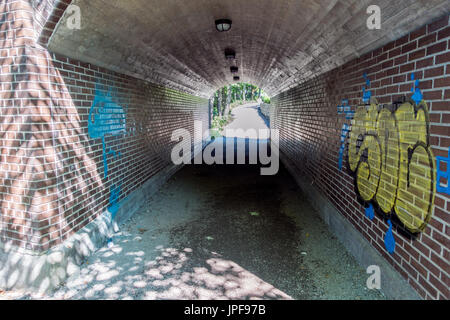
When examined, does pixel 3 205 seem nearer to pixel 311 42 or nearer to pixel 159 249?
pixel 159 249

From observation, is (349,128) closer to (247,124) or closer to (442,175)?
(442,175)

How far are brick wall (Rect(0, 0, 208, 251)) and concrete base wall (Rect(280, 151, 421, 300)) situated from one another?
3656 millimetres

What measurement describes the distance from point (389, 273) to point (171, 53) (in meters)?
6.06

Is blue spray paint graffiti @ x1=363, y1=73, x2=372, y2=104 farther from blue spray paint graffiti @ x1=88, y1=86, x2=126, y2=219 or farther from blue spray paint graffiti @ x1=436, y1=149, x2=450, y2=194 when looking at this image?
blue spray paint graffiti @ x1=88, y1=86, x2=126, y2=219

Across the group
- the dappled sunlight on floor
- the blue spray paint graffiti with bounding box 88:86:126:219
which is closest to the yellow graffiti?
the dappled sunlight on floor

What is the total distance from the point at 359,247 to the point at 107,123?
4.14m

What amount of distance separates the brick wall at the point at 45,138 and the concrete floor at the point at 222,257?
0.73m

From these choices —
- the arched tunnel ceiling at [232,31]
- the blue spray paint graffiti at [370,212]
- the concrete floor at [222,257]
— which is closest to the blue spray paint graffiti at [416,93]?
the arched tunnel ceiling at [232,31]

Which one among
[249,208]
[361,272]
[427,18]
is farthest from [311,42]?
[361,272]

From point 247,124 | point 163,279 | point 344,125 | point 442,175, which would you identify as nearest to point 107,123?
point 163,279

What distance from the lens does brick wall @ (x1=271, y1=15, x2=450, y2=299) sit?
2.38m

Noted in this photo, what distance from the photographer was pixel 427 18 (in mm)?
2613

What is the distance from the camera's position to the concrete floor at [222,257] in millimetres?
3293

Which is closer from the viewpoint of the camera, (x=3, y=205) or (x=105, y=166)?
(x=3, y=205)
